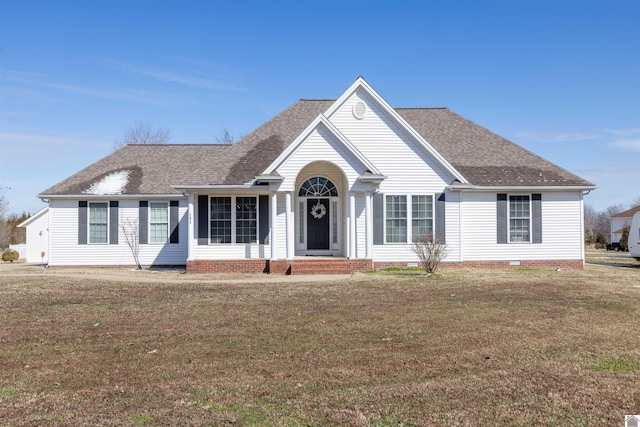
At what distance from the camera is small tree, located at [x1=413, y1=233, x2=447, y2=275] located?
16.7 m

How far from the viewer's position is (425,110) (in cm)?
2494

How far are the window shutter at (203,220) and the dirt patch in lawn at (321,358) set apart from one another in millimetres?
7119

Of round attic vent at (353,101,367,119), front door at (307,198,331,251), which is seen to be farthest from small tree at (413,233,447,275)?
round attic vent at (353,101,367,119)

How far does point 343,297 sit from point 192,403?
24.2 ft

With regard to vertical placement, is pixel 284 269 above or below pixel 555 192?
below

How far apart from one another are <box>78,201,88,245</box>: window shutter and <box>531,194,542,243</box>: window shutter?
1817 cm

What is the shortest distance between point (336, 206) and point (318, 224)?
1.00 m

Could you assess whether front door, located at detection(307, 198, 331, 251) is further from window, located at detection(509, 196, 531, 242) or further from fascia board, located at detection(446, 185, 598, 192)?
window, located at detection(509, 196, 531, 242)

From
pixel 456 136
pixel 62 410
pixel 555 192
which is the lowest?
pixel 62 410

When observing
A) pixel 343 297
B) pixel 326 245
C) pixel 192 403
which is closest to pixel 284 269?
pixel 326 245

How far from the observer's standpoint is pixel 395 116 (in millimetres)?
19734

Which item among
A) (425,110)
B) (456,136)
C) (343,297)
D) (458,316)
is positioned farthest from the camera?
(425,110)

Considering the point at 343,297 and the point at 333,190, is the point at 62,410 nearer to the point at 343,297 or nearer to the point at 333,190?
the point at 343,297

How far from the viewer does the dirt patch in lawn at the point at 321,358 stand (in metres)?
4.76
